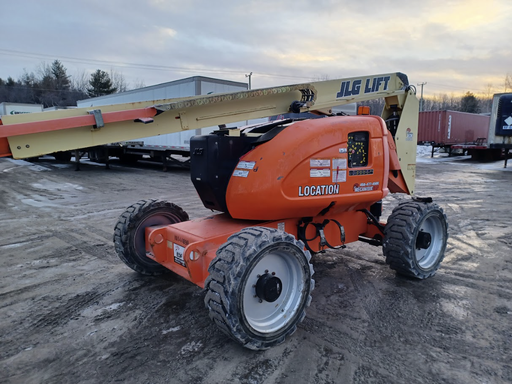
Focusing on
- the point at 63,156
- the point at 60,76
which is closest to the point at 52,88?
the point at 60,76

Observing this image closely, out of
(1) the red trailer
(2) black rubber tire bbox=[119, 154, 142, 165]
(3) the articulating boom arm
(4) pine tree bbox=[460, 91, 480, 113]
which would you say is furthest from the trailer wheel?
(4) pine tree bbox=[460, 91, 480, 113]

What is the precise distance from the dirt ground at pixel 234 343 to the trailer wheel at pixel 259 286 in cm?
21

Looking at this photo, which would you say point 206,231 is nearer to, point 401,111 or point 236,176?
point 236,176

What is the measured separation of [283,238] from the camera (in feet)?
10.9

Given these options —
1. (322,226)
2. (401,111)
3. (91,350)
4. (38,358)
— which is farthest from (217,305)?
(401,111)

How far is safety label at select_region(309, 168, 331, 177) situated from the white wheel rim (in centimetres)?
90

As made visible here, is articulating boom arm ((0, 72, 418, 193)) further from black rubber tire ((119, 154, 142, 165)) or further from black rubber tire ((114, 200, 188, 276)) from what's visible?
black rubber tire ((119, 154, 142, 165))

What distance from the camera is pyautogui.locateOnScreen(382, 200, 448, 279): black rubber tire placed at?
4.54 metres

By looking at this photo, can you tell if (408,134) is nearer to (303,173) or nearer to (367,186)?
(367,186)

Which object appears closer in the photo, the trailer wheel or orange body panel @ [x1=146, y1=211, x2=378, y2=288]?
the trailer wheel

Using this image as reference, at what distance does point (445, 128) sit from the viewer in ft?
93.3

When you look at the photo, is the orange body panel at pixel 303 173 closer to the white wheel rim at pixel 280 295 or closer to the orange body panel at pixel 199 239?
the orange body panel at pixel 199 239

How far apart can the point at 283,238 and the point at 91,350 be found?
1.90 m

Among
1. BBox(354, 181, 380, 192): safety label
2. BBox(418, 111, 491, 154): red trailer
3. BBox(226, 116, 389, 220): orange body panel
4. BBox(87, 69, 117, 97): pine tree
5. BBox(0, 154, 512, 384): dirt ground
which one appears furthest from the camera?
BBox(87, 69, 117, 97): pine tree
